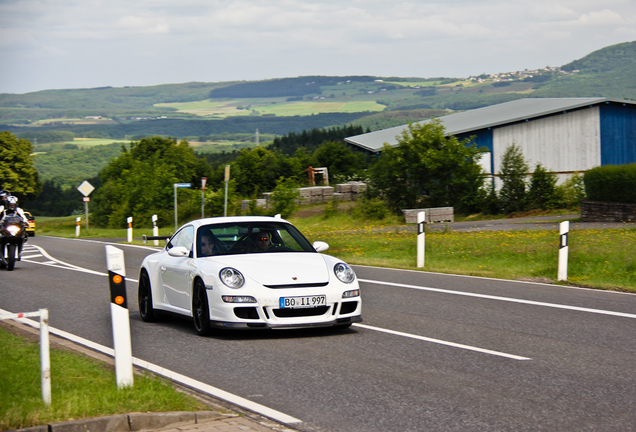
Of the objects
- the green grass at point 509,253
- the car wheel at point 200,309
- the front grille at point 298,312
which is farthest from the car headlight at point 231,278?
the green grass at point 509,253

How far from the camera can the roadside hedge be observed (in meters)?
28.8

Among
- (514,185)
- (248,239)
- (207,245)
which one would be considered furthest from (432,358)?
(514,185)

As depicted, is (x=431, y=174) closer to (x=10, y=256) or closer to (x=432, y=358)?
(x=10, y=256)

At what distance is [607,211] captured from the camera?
29641mm

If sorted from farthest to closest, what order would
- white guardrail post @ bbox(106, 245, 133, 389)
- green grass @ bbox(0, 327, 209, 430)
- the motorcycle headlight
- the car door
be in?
the motorcycle headlight, the car door, white guardrail post @ bbox(106, 245, 133, 389), green grass @ bbox(0, 327, 209, 430)

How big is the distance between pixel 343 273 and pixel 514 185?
95.1 ft

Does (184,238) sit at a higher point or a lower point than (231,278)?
higher

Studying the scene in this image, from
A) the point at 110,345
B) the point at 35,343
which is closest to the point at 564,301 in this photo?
the point at 110,345

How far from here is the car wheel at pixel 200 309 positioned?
9227mm

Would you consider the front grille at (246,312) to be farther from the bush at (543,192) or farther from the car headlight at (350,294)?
the bush at (543,192)

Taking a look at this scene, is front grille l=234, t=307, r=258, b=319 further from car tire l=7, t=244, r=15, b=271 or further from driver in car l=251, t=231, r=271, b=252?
car tire l=7, t=244, r=15, b=271

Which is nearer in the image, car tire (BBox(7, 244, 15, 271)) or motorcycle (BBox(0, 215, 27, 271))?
motorcycle (BBox(0, 215, 27, 271))

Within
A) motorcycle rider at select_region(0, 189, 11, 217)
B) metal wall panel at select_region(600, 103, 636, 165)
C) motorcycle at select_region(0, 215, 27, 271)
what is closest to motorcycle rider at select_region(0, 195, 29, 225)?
motorcycle rider at select_region(0, 189, 11, 217)

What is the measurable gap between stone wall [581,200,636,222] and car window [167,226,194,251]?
71.3ft
